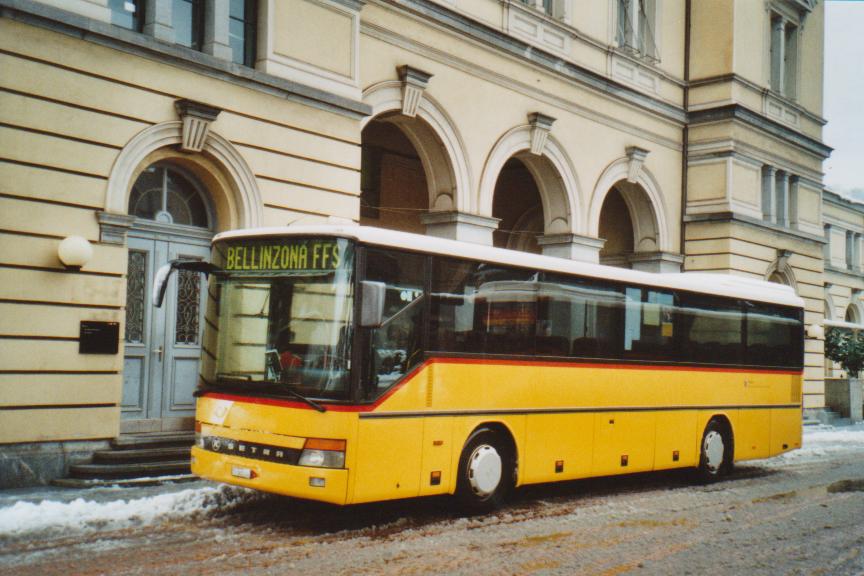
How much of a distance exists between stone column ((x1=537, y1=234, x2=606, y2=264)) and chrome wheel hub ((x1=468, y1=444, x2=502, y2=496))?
9852mm

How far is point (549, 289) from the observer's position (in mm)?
10531

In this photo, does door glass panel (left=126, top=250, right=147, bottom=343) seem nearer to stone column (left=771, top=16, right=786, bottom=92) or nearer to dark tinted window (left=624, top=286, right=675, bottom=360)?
dark tinted window (left=624, top=286, right=675, bottom=360)

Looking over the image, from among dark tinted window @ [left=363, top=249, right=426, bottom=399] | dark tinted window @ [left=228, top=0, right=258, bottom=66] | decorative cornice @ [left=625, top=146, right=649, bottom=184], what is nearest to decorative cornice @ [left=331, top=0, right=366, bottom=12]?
dark tinted window @ [left=228, top=0, right=258, bottom=66]

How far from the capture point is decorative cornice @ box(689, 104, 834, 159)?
22844 mm

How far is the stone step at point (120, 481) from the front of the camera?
10.4 meters

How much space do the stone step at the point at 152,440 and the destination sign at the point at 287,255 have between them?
3.47 m

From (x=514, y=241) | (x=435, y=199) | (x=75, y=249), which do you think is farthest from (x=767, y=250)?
(x=75, y=249)

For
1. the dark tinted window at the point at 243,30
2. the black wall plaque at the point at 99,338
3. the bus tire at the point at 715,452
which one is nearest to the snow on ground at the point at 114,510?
the black wall plaque at the point at 99,338

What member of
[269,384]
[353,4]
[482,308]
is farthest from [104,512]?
[353,4]

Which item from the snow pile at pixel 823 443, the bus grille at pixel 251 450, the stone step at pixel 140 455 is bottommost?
the snow pile at pixel 823 443

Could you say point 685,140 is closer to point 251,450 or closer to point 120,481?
point 120,481

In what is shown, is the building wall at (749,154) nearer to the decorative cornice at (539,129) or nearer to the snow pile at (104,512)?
the decorative cornice at (539,129)

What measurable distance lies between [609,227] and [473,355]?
1485 centimetres

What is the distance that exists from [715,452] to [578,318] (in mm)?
4244
